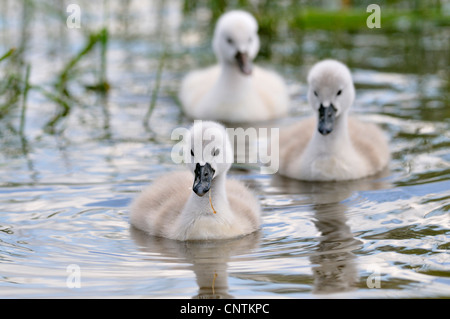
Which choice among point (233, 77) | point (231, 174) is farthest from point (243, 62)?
point (231, 174)

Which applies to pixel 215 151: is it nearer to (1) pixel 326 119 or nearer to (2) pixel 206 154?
(2) pixel 206 154

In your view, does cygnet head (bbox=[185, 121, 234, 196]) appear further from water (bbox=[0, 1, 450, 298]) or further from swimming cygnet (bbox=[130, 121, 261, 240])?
water (bbox=[0, 1, 450, 298])

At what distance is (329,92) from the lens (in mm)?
7320

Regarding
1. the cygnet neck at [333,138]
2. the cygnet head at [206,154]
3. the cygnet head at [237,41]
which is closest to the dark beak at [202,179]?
the cygnet head at [206,154]

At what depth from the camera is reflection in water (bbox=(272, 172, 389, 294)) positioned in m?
5.22

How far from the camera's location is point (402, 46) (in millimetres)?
12242

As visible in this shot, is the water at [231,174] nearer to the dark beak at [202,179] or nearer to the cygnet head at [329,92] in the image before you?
the dark beak at [202,179]

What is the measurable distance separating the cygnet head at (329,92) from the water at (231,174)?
528mm

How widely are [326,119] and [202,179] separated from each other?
1815 millimetres

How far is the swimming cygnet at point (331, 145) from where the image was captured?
24.0ft

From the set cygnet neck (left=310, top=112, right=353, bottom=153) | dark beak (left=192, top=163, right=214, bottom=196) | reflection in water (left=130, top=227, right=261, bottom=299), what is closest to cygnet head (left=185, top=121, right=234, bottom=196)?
dark beak (left=192, top=163, right=214, bottom=196)

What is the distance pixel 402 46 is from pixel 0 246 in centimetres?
764
